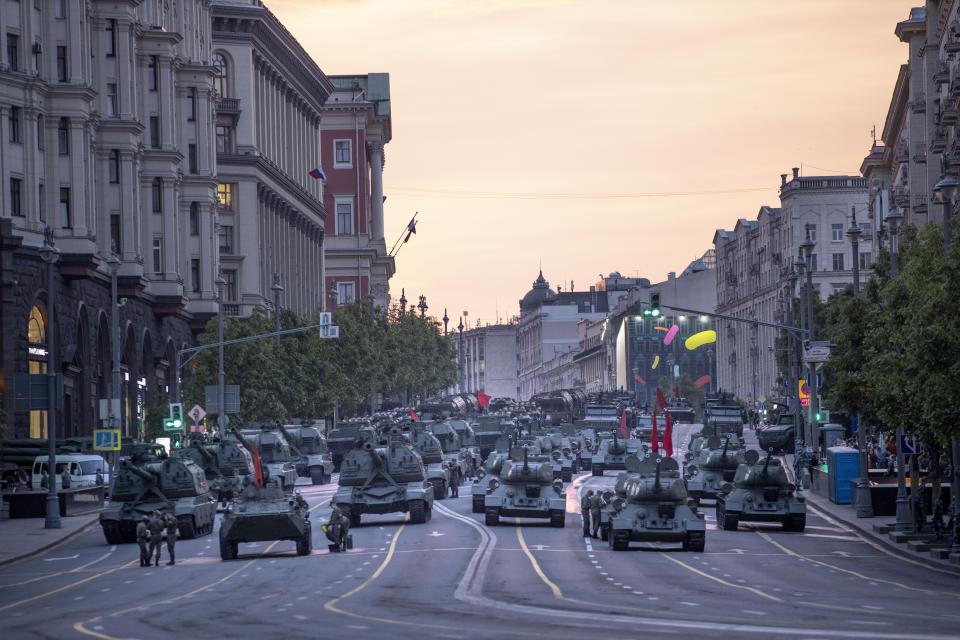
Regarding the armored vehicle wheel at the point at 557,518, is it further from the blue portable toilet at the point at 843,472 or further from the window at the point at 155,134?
the window at the point at 155,134

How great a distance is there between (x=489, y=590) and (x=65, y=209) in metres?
50.8

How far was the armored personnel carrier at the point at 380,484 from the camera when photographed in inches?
2094

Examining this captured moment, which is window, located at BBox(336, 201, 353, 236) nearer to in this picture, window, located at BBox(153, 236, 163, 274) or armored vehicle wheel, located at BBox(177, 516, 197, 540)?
window, located at BBox(153, 236, 163, 274)

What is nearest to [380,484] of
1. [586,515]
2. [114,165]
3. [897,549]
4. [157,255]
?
[586,515]

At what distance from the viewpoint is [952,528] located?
141ft

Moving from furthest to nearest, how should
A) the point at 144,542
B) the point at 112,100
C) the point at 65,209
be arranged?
the point at 112,100 → the point at 65,209 → the point at 144,542

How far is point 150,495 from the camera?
51375mm

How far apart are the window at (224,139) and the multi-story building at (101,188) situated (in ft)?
53.4

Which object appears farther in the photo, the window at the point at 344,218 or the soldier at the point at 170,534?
the window at the point at 344,218

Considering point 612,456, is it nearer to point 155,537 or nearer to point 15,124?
point 15,124

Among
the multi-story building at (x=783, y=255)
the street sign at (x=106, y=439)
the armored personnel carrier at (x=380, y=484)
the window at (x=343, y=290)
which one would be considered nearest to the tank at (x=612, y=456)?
the street sign at (x=106, y=439)

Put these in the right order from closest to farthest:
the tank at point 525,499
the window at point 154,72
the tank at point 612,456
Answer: the tank at point 525,499, the tank at point 612,456, the window at point 154,72

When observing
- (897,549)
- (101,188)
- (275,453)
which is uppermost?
(101,188)

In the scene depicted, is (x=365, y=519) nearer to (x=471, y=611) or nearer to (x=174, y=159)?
(x=471, y=611)
